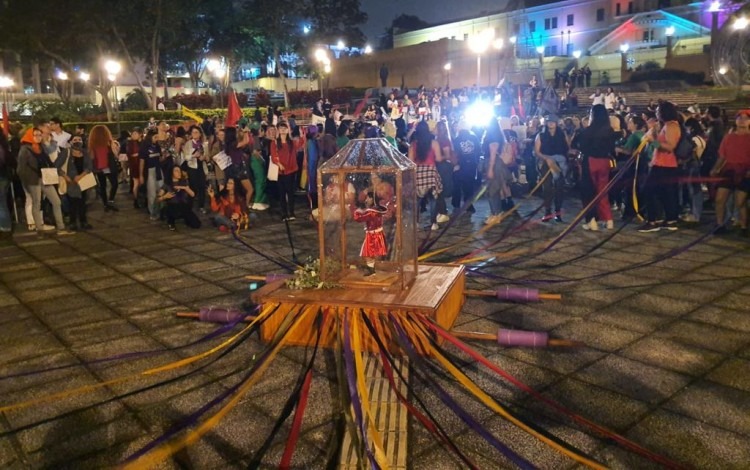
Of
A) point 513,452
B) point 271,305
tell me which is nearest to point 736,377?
point 513,452

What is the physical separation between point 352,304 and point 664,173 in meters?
6.74

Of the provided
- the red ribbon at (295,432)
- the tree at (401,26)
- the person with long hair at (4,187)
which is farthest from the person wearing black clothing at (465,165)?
the tree at (401,26)

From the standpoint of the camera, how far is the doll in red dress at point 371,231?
18.6 feet

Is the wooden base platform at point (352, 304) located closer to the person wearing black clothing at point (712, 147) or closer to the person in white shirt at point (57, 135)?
the person wearing black clothing at point (712, 147)

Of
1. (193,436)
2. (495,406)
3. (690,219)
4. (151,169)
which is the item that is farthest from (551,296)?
(151,169)

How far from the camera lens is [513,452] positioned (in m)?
3.33

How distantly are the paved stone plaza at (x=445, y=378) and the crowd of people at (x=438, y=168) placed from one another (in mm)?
1388

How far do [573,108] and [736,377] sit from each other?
24.4m

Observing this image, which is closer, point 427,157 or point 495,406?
point 495,406

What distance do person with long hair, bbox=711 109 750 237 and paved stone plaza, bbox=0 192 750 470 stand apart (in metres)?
0.82

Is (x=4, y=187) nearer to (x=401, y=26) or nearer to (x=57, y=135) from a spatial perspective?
(x=57, y=135)

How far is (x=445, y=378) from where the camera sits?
4.43 metres

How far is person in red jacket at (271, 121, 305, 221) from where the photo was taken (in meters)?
11.3

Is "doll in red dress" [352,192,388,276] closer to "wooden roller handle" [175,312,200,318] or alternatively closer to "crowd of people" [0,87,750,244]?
"wooden roller handle" [175,312,200,318]
